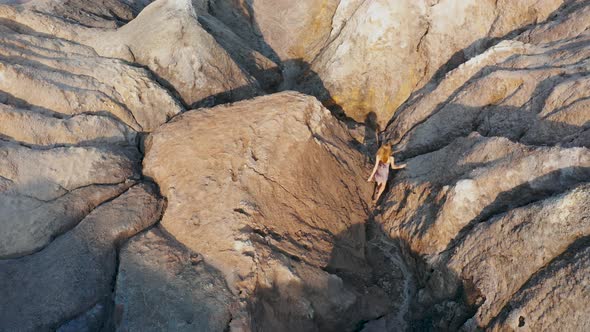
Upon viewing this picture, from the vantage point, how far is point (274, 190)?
694cm

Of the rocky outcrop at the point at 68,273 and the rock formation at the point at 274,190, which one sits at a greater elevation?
the rock formation at the point at 274,190

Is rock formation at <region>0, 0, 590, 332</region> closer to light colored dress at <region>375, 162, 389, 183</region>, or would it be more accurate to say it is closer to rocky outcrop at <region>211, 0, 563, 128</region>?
rocky outcrop at <region>211, 0, 563, 128</region>

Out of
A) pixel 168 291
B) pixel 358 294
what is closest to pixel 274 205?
pixel 358 294

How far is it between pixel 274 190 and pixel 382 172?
193 centimetres

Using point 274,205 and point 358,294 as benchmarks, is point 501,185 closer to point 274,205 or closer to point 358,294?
point 358,294

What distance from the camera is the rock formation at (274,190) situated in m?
5.42

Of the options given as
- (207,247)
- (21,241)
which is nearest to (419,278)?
(207,247)

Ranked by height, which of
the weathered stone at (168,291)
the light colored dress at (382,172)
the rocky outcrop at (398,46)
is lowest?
the weathered stone at (168,291)

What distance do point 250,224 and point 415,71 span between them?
244 inches

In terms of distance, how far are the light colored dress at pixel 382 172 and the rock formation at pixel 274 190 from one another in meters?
0.26

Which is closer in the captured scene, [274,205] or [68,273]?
[68,273]

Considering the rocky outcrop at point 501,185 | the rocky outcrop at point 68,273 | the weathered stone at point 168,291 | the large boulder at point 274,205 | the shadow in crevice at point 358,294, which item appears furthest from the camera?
the large boulder at point 274,205

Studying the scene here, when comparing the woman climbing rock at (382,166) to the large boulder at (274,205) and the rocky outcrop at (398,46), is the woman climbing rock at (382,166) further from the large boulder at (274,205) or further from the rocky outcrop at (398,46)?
the rocky outcrop at (398,46)

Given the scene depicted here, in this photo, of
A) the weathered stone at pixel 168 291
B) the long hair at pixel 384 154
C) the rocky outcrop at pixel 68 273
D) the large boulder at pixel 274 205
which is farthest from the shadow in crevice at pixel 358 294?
the rocky outcrop at pixel 68 273
